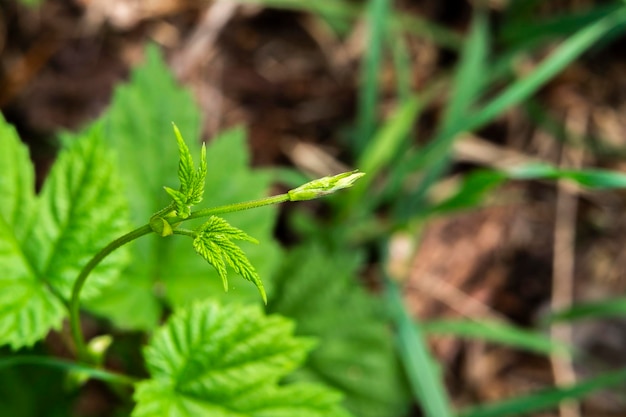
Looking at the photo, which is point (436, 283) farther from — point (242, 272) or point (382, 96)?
point (242, 272)

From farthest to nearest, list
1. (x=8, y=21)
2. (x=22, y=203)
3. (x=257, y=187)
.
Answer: (x=8, y=21), (x=257, y=187), (x=22, y=203)

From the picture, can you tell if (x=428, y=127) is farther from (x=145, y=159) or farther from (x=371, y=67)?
(x=145, y=159)

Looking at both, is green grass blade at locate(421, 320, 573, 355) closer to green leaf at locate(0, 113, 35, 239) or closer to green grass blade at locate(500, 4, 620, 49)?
green grass blade at locate(500, 4, 620, 49)

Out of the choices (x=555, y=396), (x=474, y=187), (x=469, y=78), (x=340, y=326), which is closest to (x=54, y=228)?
(x=340, y=326)

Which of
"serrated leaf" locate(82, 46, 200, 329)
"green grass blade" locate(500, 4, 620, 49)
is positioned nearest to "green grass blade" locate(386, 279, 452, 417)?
"serrated leaf" locate(82, 46, 200, 329)

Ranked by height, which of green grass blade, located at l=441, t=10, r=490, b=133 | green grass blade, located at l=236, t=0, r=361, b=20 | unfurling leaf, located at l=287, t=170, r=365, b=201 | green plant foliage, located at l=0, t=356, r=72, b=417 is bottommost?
green plant foliage, located at l=0, t=356, r=72, b=417

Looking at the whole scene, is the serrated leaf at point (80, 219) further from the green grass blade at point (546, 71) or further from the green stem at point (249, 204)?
the green grass blade at point (546, 71)

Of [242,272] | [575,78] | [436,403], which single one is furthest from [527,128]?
[242,272]
